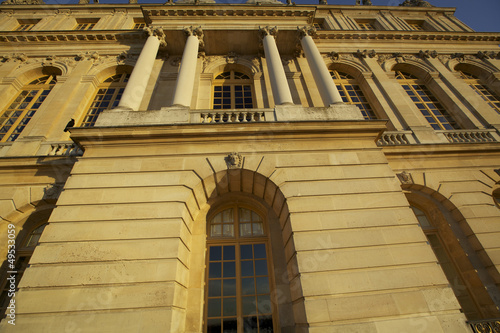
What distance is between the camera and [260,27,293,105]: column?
28.2 ft

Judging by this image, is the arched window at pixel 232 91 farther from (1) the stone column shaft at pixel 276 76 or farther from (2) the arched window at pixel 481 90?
(2) the arched window at pixel 481 90

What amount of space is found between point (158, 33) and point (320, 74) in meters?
8.77

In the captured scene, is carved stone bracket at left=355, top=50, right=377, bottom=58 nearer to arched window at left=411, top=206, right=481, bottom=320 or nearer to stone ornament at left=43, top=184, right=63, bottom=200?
arched window at left=411, top=206, right=481, bottom=320

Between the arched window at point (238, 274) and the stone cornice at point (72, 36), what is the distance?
41.1 feet

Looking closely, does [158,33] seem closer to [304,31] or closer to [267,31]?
[267,31]

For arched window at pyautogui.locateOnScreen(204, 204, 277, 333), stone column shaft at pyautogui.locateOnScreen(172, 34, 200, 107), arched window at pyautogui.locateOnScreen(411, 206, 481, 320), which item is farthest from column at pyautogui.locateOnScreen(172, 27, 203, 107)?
arched window at pyautogui.locateOnScreen(411, 206, 481, 320)

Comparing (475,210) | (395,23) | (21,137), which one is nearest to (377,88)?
(475,210)

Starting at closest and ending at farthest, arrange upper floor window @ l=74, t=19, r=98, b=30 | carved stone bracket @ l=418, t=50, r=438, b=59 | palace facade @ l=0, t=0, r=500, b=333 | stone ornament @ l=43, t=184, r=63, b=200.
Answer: palace facade @ l=0, t=0, r=500, b=333, stone ornament @ l=43, t=184, r=63, b=200, carved stone bracket @ l=418, t=50, r=438, b=59, upper floor window @ l=74, t=19, r=98, b=30

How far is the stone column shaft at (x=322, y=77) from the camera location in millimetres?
8740

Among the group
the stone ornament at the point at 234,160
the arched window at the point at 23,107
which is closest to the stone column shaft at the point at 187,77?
the stone ornament at the point at 234,160

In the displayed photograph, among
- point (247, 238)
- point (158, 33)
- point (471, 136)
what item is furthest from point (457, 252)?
point (158, 33)

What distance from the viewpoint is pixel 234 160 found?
6.54 m

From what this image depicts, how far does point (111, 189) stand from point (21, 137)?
6.37 metres

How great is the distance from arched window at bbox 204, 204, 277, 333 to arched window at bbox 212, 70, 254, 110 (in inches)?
223
